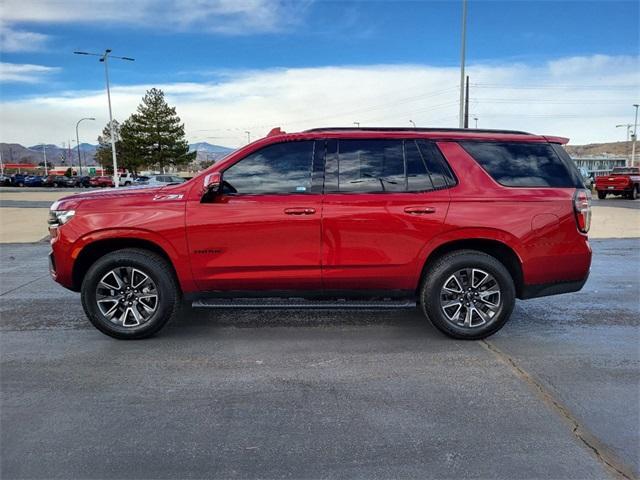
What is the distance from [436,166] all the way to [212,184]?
2.07m

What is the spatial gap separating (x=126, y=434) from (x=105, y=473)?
0.38 metres

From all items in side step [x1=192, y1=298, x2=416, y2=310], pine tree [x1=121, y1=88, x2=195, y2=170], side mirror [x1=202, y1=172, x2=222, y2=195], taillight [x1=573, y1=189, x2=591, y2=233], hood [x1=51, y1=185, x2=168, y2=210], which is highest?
pine tree [x1=121, y1=88, x2=195, y2=170]

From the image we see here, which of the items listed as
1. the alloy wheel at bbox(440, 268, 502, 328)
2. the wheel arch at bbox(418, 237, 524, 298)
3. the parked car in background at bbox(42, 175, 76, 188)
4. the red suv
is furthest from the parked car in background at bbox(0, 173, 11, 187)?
the alloy wheel at bbox(440, 268, 502, 328)

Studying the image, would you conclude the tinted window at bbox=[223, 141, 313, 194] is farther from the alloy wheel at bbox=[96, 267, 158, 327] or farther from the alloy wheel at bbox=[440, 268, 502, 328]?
the alloy wheel at bbox=[440, 268, 502, 328]

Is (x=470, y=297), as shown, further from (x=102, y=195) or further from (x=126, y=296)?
(x=102, y=195)

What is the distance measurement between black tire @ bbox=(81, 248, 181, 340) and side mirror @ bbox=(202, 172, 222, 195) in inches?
31.4

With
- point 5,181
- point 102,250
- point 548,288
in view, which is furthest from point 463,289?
point 5,181

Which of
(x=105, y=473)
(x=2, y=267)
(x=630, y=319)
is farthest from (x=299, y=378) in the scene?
(x=2, y=267)

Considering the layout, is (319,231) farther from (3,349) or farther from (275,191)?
(3,349)

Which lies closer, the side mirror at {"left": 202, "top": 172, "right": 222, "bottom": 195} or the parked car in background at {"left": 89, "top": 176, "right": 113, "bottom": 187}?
the side mirror at {"left": 202, "top": 172, "right": 222, "bottom": 195}

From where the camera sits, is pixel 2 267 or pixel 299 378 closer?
pixel 299 378

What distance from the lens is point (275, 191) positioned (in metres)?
4.44

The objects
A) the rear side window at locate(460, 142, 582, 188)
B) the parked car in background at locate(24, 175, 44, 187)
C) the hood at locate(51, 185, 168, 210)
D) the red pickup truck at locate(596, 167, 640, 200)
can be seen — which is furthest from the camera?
the parked car in background at locate(24, 175, 44, 187)

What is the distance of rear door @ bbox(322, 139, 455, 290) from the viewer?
439cm
